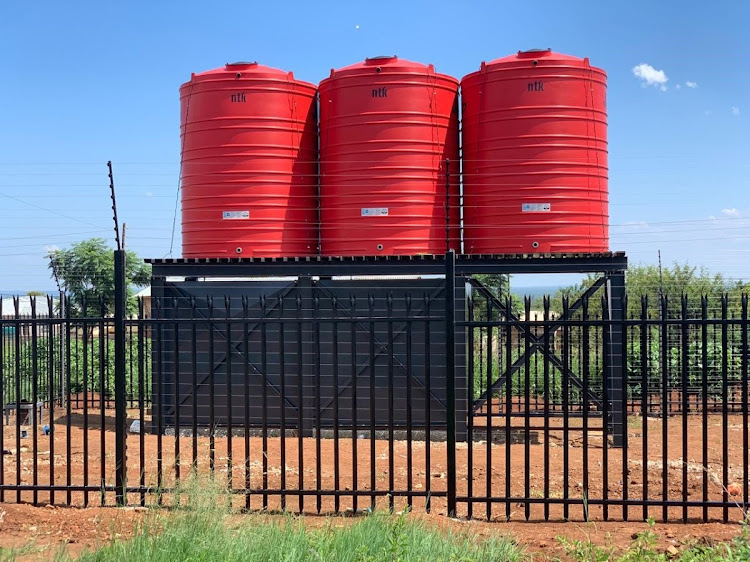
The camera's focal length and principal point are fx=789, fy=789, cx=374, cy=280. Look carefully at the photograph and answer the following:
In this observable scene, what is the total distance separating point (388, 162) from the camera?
10.5 metres

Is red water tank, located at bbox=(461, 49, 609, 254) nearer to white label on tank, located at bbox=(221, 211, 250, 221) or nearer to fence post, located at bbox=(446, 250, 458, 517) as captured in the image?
white label on tank, located at bbox=(221, 211, 250, 221)

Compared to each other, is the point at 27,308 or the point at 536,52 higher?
the point at 536,52

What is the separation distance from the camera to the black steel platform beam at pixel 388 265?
10305mm

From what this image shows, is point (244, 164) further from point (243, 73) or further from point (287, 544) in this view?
point (287, 544)

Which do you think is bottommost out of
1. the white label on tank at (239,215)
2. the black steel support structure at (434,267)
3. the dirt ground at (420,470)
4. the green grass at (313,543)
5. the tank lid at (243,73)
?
the dirt ground at (420,470)

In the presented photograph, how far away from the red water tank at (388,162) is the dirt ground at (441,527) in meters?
5.08

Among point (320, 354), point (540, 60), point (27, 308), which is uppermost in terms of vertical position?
point (540, 60)

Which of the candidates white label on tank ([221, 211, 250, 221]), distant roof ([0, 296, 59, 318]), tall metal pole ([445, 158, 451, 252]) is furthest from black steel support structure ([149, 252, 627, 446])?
distant roof ([0, 296, 59, 318])

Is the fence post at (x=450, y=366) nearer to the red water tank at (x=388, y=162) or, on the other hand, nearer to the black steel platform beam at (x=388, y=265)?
the black steel platform beam at (x=388, y=265)

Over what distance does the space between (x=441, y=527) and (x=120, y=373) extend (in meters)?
2.85

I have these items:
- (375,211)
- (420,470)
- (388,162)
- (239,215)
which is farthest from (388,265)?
(420,470)

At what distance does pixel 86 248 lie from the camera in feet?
92.4

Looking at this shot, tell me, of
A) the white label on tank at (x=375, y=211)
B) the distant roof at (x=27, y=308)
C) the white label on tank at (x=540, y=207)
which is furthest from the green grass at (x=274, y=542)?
the white label on tank at (x=540, y=207)

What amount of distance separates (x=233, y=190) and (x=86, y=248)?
1934cm
